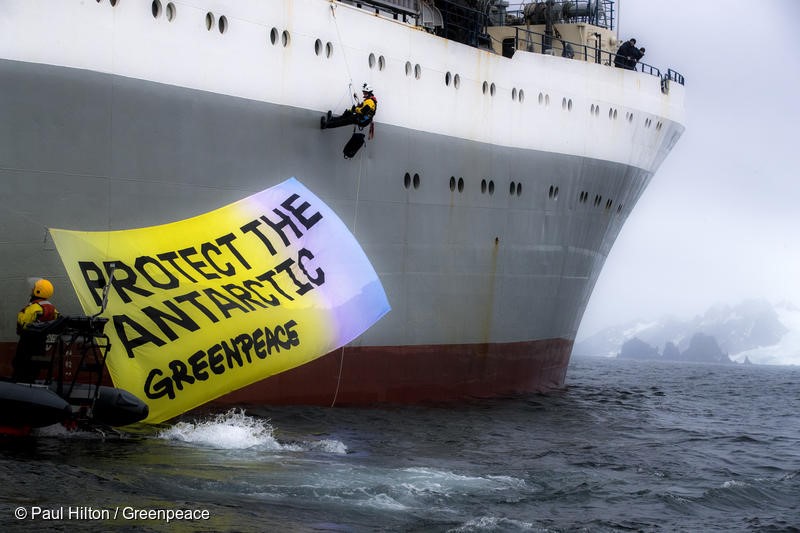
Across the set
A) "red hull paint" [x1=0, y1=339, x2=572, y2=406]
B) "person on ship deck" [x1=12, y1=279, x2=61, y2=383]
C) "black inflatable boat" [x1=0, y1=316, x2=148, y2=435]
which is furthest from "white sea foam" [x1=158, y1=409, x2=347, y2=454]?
"person on ship deck" [x1=12, y1=279, x2=61, y2=383]

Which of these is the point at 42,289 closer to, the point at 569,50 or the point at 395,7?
the point at 395,7

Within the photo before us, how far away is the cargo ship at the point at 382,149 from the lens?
Answer: 475 inches

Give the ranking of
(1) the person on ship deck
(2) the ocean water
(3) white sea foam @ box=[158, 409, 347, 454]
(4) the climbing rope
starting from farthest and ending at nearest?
1. (4) the climbing rope
2. (3) white sea foam @ box=[158, 409, 347, 454]
3. (1) the person on ship deck
4. (2) the ocean water

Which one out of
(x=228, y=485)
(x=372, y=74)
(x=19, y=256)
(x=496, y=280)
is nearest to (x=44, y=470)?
(x=228, y=485)

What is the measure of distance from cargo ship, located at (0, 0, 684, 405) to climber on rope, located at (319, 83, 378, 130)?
0.53 ft

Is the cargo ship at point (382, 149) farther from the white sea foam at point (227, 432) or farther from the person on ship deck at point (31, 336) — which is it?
the person on ship deck at point (31, 336)

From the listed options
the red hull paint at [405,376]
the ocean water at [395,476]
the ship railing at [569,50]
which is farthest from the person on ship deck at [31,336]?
the ship railing at [569,50]

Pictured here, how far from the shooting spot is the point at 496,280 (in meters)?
18.6

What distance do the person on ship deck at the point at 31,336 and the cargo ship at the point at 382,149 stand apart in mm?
1020

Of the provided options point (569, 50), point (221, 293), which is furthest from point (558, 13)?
point (221, 293)

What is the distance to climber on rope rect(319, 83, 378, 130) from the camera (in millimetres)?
14703

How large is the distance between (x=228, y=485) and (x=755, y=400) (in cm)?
2276

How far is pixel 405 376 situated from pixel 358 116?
15.0ft

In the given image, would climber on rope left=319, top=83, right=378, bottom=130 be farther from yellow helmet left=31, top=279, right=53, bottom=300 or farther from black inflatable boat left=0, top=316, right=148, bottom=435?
yellow helmet left=31, top=279, right=53, bottom=300
